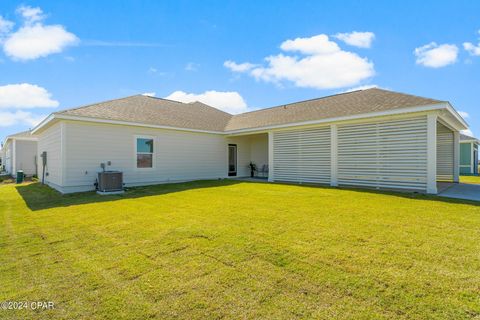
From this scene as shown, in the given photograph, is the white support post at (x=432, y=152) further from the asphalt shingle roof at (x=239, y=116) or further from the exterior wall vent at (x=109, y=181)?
the exterior wall vent at (x=109, y=181)

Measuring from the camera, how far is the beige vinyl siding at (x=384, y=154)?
831 centimetres

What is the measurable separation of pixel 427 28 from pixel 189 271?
12563mm

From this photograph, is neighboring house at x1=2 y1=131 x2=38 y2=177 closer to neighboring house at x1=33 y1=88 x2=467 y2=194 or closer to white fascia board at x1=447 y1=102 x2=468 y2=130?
neighboring house at x1=33 y1=88 x2=467 y2=194

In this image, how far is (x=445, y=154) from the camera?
12961mm

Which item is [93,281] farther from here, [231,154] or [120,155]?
[231,154]

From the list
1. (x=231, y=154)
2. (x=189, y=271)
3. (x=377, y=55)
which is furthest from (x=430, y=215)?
(x=231, y=154)

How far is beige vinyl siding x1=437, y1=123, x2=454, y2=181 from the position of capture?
1266 cm

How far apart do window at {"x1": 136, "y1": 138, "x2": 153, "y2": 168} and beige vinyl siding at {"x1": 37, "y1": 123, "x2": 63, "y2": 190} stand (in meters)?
2.86

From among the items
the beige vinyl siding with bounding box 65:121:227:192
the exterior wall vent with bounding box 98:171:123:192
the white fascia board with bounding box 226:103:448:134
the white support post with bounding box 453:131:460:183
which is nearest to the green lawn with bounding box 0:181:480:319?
the exterior wall vent with bounding box 98:171:123:192

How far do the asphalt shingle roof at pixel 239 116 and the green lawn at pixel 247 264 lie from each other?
4.96 m

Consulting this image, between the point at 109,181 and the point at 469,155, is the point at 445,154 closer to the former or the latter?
the point at 469,155

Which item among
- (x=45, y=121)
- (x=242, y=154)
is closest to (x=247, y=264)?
(x=45, y=121)

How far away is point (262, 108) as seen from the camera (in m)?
16.9

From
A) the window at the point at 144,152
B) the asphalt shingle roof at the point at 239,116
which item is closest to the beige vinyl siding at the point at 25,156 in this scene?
the asphalt shingle roof at the point at 239,116
